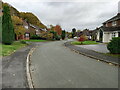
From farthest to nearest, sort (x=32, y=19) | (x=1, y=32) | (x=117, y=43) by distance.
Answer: (x=32, y=19)
(x=1, y=32)
(x=117, y=43)

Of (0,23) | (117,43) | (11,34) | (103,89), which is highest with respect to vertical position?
(0,23)

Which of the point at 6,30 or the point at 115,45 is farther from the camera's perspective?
the point at 6,30

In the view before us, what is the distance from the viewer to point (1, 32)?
19.2 metres

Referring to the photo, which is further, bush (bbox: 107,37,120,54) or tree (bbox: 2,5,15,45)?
tree (bbox: 2,5,15,45)

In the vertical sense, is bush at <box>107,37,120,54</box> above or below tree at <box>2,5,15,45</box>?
below

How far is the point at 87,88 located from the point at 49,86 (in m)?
1.62

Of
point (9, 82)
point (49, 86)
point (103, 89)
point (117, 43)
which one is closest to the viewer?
point (103, 89)

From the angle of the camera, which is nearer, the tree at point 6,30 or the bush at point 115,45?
the bush at point 115,45

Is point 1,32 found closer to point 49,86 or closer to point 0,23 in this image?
point 0,23

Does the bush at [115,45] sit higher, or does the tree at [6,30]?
the tree at [6,30]

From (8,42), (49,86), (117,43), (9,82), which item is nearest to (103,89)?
(49,86)

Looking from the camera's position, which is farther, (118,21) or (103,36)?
(103,36)

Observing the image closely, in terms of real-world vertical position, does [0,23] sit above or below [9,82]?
above

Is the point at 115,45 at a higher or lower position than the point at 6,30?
lower
